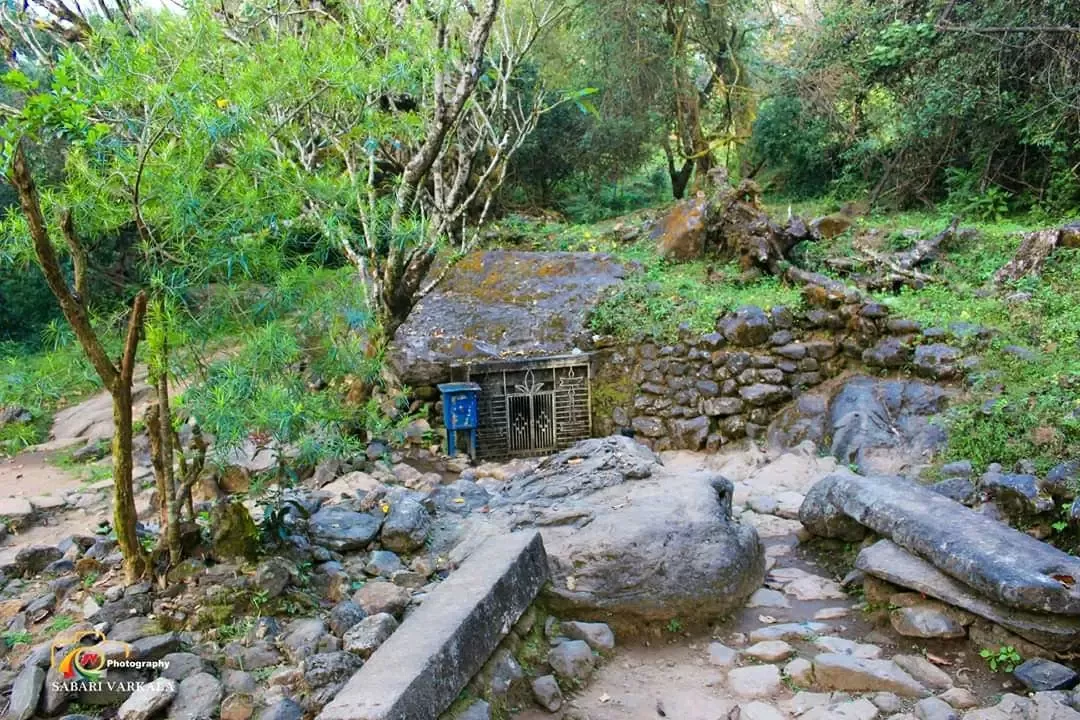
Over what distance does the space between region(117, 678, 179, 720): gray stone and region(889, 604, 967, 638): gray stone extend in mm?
3612

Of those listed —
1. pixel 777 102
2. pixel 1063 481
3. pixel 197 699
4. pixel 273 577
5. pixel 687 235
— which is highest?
pixel 777 102

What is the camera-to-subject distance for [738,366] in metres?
8.52

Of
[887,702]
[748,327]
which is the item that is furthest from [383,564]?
[748,327]

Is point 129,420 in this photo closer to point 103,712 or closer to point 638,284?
point 103,712

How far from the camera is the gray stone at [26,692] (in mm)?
2961

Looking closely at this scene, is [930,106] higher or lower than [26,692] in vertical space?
higher

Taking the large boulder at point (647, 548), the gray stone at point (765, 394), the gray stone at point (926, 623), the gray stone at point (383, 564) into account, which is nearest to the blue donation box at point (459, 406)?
the gray stone at point (765, 394)

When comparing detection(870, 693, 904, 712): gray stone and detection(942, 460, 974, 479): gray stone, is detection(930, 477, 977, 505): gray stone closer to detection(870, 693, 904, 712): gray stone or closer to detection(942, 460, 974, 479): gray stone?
detection(942, 460, 974, 479): gray stone

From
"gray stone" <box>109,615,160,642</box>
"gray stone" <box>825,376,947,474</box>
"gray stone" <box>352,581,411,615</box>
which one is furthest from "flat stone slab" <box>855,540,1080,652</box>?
"gray stone" <box>109,615,160,642</box>

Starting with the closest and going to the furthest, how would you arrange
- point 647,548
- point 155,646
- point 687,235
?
point 155,646
point 647,548
point 687,235

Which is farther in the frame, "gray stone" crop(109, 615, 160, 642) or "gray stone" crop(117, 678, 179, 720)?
"gray stone" crop(109, 615, 160, 642)

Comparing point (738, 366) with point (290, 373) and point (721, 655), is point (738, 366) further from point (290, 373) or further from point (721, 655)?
point (290, 373)

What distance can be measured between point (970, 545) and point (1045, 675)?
0.67 m

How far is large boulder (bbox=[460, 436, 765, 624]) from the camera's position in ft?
13.6
